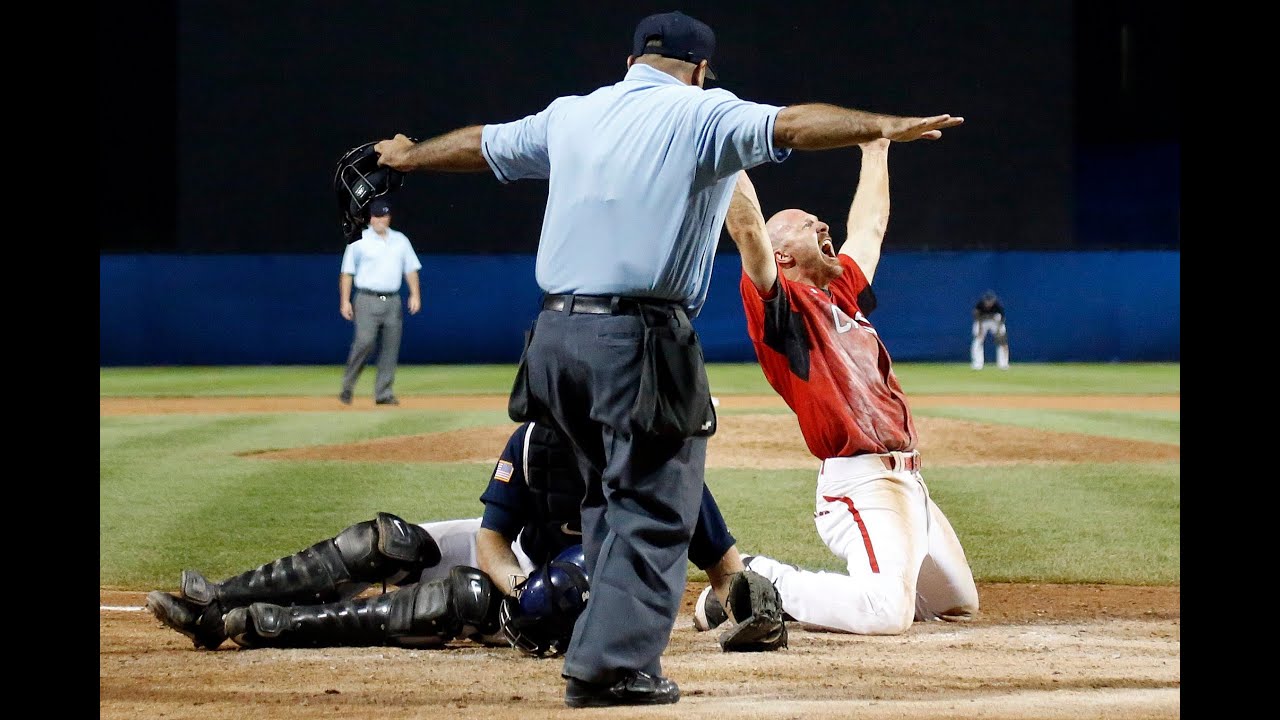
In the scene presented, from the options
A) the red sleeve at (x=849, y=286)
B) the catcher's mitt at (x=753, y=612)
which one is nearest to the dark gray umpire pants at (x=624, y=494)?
the catcher's mitt at (x=753, y=612)

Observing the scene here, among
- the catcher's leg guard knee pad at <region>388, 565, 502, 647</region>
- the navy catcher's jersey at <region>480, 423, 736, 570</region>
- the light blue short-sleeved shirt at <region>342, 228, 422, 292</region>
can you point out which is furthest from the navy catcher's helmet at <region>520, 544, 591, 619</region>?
the light blue short-sleeved shirt at <region>342, 228, 422, 292</region>

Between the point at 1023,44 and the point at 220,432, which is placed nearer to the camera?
the point at 220,432

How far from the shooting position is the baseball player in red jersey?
468cm

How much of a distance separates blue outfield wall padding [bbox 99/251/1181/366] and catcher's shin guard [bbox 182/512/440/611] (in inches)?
774

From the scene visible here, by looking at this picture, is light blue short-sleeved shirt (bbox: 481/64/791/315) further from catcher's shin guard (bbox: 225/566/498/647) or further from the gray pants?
the gray pants

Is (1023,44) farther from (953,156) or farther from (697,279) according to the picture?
(697,279)

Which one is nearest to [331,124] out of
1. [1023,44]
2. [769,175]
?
[769,175]

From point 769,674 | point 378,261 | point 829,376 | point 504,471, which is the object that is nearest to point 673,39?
point 504,471

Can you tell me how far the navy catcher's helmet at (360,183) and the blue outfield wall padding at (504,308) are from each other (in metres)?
19.9

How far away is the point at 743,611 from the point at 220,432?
9228 millimetres

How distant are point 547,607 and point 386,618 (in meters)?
0.59

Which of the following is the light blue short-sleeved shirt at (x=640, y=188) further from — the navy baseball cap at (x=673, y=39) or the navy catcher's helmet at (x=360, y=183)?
the navy catcher's helmet at (x=360, y=183)

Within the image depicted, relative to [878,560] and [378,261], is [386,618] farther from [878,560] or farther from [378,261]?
[378,261]

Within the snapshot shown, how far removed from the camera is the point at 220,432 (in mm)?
12555
